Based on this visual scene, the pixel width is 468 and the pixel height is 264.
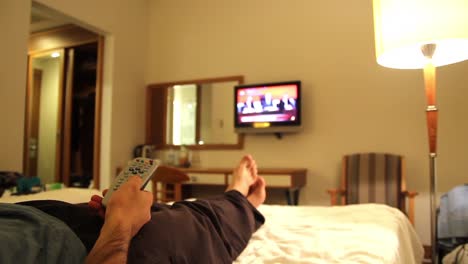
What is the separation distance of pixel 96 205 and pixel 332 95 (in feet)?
8.21

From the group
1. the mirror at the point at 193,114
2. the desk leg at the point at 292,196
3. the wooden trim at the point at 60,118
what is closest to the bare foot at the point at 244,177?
the desk leg at the point at 292,196

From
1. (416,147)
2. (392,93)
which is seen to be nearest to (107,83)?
(392,93)

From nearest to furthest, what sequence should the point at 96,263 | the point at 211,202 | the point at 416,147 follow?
the point at 96,263, the point at 211,202, the point at 416,147

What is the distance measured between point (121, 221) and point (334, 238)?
689 millimetres

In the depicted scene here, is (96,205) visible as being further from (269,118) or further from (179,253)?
(269,118)

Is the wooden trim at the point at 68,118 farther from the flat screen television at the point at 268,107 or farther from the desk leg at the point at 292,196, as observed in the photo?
the desk leg at the point at 292,196

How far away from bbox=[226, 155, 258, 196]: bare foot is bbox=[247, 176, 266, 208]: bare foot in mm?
24

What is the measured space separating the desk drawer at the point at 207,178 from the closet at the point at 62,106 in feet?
4.32

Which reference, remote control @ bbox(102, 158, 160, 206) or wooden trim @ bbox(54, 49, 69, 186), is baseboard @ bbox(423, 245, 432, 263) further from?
wooden trim @ bbox(54, 49, 69, 186)

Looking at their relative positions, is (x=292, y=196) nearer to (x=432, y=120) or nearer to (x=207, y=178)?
(x=207, y=178)

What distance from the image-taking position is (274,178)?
275cm

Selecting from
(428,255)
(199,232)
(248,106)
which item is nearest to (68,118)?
(248,106)

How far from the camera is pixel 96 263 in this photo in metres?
0.65

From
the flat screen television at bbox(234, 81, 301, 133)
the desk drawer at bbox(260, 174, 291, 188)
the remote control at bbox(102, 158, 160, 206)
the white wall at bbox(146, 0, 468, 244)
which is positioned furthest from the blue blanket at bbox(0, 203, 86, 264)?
the white wall at bbox(146, 0, 468, 244)
